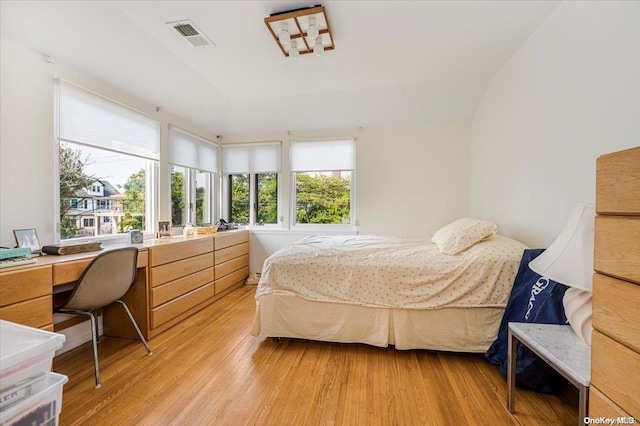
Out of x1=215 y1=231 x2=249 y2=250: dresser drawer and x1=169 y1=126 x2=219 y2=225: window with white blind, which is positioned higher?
x1=169 y1=126 x2=219 y2=225: window with white blind

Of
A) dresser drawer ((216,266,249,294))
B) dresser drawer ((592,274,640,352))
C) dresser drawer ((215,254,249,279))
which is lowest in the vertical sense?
dresser drawer ((216,266,249,294))

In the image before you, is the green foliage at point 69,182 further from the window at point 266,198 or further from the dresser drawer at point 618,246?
the dresser drawer at point 618,246

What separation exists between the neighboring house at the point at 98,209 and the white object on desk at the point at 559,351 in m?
3.27

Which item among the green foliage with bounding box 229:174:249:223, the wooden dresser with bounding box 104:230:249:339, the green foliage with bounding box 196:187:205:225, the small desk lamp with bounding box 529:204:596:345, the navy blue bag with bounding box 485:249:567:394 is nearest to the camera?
the small desk lamp with bounding box 529:204:596:345

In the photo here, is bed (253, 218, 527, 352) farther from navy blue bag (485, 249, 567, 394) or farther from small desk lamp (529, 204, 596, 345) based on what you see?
small desk lamp (529, 204, 596, 345)

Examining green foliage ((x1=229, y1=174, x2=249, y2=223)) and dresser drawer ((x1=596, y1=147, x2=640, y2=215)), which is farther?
green foliage ((x1=229, y1=174, x2=249, y2=223))

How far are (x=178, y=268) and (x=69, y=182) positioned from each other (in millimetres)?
1125

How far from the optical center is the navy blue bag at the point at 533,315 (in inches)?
55.2

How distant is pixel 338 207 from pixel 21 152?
3.17m

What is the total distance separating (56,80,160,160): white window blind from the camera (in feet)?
6.63

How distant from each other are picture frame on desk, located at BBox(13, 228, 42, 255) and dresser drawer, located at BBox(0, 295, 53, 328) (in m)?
0.52

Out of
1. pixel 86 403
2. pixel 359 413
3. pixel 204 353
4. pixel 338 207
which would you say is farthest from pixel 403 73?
pixel 86 403

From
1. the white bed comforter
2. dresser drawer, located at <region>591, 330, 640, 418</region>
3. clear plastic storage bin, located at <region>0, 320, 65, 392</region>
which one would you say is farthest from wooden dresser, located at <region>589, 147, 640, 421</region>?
clear plastic storage bin, located at <region>0, 320, 65, 392</region>

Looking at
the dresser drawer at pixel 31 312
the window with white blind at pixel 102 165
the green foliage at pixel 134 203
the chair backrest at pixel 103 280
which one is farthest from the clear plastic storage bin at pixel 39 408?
the green foliage at pixel 134 203
